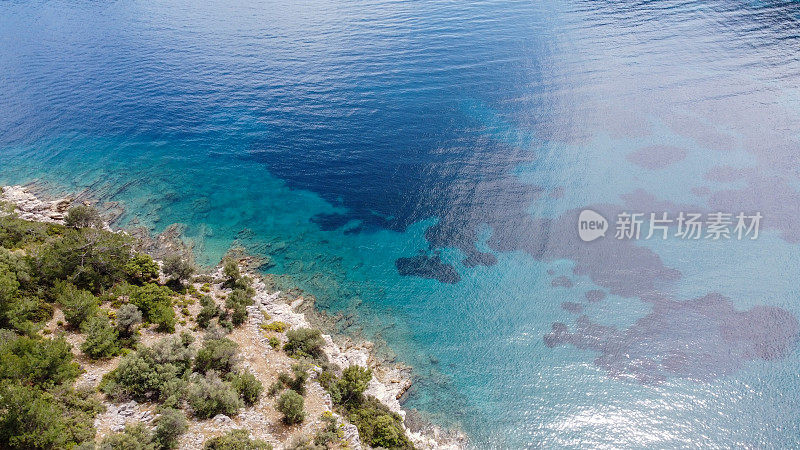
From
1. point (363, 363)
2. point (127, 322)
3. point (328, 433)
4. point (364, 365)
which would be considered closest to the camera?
point (328, 433)

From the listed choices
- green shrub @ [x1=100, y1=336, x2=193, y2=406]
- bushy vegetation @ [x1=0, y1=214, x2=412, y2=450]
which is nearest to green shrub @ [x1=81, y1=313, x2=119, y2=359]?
bushy vegetation @ [x1=0, y1=214, x2=412, y2=450]

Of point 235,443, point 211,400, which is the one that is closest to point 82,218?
point 211,400

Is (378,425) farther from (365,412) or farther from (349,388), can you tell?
(349,388)

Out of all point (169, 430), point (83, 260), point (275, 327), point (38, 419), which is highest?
point (83, 260)

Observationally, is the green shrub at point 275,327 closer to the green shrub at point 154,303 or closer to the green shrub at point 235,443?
the green shrub at point 154,303

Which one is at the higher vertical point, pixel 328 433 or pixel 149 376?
pixel 149 376

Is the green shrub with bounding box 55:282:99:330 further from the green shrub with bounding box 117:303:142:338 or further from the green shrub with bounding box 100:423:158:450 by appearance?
the green shrub with bounding box 100:423:158:450

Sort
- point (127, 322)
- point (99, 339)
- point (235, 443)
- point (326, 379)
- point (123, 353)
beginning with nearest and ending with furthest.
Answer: point (235, 443) < point (99, 339) < point (123, 353) < point (326, 379) < point (127, 322)

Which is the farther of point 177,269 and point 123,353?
point 177,269
